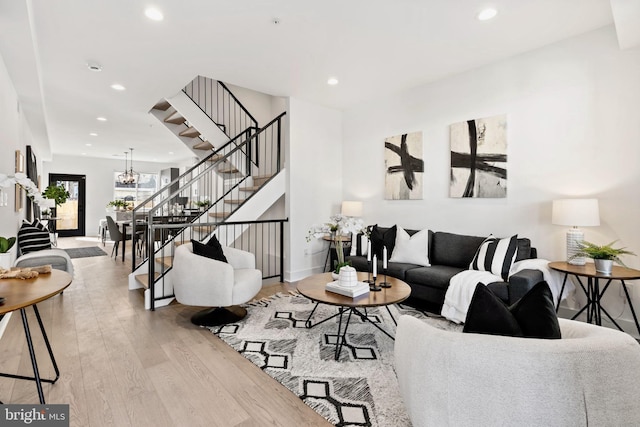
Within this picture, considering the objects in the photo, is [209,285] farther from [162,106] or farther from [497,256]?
[162,106]

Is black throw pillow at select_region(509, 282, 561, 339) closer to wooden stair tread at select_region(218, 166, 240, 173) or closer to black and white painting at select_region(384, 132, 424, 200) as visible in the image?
black and white painting at select_region(384, 132, 424, 200)

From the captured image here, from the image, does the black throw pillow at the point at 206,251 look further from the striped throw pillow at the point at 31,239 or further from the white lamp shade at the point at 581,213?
the white lamp shade at the point at 581,213

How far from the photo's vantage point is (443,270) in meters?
3.53

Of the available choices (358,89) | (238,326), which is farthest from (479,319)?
(358,89)

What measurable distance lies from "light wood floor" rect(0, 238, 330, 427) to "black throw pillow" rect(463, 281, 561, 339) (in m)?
1.07

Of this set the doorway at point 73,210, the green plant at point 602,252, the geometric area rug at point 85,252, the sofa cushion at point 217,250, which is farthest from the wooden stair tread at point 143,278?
the doorway at point 73,210

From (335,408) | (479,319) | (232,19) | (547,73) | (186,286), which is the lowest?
(335,408)

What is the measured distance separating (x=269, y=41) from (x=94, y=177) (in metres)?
10.5

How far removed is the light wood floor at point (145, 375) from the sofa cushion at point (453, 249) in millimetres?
2539

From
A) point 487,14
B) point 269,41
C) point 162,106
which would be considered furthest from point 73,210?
point 487,14

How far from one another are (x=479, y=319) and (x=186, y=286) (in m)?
2.59

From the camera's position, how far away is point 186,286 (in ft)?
10.0

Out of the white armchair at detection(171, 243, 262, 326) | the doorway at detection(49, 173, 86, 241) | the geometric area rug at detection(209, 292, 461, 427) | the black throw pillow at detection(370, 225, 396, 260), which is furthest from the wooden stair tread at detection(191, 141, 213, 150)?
the doorway at detection(49, 173, 86, 241)

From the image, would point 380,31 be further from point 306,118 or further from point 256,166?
point 256,166
